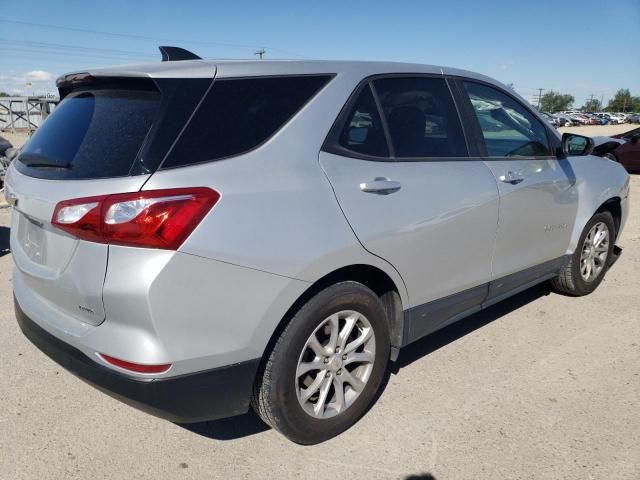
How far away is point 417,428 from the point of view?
2.79 m

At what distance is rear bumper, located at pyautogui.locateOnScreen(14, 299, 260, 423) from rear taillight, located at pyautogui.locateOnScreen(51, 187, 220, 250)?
52 cm

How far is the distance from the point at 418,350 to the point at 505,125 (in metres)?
1.64

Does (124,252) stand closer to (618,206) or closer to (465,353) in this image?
(465,353)

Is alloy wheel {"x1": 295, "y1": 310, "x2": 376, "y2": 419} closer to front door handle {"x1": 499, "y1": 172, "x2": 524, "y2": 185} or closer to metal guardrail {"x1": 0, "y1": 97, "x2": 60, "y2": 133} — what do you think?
front door handle {"x1": 499, "y1": 172, "x2": 524, "y2": 185}

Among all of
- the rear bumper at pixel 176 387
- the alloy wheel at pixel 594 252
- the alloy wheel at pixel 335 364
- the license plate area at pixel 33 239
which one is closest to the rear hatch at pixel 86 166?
the license plate area at pixel 33 239

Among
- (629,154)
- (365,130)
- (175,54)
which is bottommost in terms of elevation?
(629,154)

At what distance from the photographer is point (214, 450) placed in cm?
262

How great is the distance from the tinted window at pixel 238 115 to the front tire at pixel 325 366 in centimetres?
76

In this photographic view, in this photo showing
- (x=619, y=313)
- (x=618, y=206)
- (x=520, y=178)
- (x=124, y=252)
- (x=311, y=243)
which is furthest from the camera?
(x=618, y=206)

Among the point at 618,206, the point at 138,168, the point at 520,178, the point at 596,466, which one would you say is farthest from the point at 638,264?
the point at 138,168

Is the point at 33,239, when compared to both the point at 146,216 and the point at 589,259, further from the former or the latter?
the point at 589,259

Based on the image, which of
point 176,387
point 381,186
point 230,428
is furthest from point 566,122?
point 176,387

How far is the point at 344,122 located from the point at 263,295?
0.94m

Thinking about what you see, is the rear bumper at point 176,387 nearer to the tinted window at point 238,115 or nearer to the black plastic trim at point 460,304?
the tinted window at point 238,115
